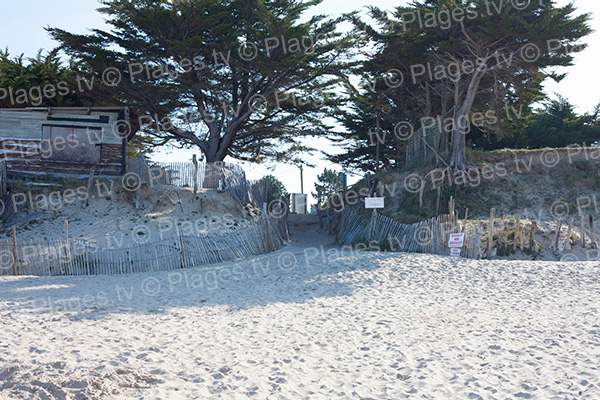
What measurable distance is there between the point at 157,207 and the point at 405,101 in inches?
539

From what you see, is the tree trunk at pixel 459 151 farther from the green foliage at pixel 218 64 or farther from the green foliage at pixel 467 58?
the green foliage at pixel 218 64

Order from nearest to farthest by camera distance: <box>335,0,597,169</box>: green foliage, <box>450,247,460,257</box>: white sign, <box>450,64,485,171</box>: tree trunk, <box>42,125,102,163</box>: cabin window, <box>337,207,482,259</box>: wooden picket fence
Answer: <box>450,247,460,257</box>: white sign, <box>337,207,482,259</box>: wooden picket fence, <box>335,0,597,169</box>: green foliage, <box>450,64,485,171</box>: tree trunk, <box>42,125,102,163</box>: cabin window

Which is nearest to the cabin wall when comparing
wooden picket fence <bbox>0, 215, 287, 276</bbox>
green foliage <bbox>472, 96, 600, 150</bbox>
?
wooden picket fence <bbox>0, 215, 287, 276</bbox>

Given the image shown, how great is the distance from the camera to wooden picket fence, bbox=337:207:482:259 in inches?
474

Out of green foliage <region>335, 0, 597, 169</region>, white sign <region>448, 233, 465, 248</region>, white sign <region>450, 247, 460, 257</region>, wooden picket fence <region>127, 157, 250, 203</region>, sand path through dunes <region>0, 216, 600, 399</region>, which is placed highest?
green foliage <region>335, 0, 597, 169</region>

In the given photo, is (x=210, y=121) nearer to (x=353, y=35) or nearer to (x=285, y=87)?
(x=285, y=87)

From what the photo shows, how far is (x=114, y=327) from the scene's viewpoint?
261 inches

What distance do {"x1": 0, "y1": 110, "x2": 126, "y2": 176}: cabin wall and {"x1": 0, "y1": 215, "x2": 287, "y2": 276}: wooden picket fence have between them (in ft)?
21.5

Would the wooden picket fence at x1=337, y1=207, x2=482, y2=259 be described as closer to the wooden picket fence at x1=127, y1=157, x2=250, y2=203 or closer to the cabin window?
the wooden picket fence at x1=127, y1=157, x2=250, y2=203

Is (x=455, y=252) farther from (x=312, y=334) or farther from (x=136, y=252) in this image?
(x=136, y=252)

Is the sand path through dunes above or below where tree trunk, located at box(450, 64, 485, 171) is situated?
below

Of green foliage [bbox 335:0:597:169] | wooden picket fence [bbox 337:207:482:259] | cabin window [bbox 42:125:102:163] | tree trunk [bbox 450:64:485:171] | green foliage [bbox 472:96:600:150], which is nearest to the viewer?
wooden picket fence [bbox 337:207:482:259]

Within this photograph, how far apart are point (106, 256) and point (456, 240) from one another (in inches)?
344

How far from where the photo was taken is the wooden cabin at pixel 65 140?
17125mm
